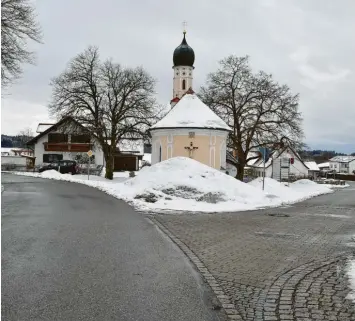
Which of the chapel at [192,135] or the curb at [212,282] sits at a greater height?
the chapel at [192,135]

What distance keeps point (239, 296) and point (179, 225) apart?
24.1 ft

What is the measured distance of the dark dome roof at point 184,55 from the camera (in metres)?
58.6

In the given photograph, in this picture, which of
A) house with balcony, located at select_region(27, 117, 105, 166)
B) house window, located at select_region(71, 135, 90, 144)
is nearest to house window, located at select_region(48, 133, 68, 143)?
house with balcony, located at select_region(27, 117, 105, 166)

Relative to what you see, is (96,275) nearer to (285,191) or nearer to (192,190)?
(192,190)

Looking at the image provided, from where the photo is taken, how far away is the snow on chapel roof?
3769 cm

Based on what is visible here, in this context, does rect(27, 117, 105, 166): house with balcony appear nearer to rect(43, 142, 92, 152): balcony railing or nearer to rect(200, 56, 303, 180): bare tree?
rect(43, 142, 92, 152): balcony railing

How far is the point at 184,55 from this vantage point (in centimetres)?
5875

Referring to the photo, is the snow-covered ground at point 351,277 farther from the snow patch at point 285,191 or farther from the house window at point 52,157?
the house window at point 52,157

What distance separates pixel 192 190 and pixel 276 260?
489 inches

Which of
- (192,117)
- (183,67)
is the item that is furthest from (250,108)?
(183,67)

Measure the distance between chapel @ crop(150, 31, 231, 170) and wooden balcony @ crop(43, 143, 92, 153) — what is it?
91.5 feet

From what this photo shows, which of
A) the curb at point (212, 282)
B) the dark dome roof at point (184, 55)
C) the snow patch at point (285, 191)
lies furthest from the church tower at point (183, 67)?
the curb at point (212, 282)

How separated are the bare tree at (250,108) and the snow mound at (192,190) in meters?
18.3

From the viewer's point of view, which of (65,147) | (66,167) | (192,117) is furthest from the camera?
(65,147)
